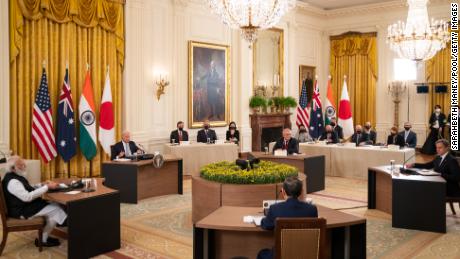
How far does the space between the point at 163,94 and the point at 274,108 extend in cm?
483

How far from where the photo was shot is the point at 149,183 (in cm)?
944

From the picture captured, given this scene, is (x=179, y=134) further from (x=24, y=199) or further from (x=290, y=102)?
(x=24, y=199)

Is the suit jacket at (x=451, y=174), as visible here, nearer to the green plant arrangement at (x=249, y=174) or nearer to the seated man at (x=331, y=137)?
the green plant arrangement at (x=249, y=174)

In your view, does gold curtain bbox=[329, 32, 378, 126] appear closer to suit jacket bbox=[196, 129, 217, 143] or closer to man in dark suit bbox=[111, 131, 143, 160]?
suit jacket bbox=[196, 129, 217, 143]

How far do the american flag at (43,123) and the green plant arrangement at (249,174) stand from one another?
4.43 metres

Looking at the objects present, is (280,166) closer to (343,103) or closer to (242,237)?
(242,237)

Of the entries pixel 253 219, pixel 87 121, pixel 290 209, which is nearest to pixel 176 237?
pixel 253 219

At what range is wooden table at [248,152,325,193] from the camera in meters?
10.0

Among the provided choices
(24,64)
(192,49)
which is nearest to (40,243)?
(24,64)

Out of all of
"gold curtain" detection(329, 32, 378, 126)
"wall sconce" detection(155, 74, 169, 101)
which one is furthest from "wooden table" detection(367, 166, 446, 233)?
"gold curtain" detection(329, 32, 378, 126)

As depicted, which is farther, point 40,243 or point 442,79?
point 442,79

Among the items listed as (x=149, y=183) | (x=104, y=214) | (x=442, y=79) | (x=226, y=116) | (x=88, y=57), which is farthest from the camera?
(x=442, y=79)

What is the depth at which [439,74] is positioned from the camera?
638 inches

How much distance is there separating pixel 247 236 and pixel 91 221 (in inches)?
82.7
